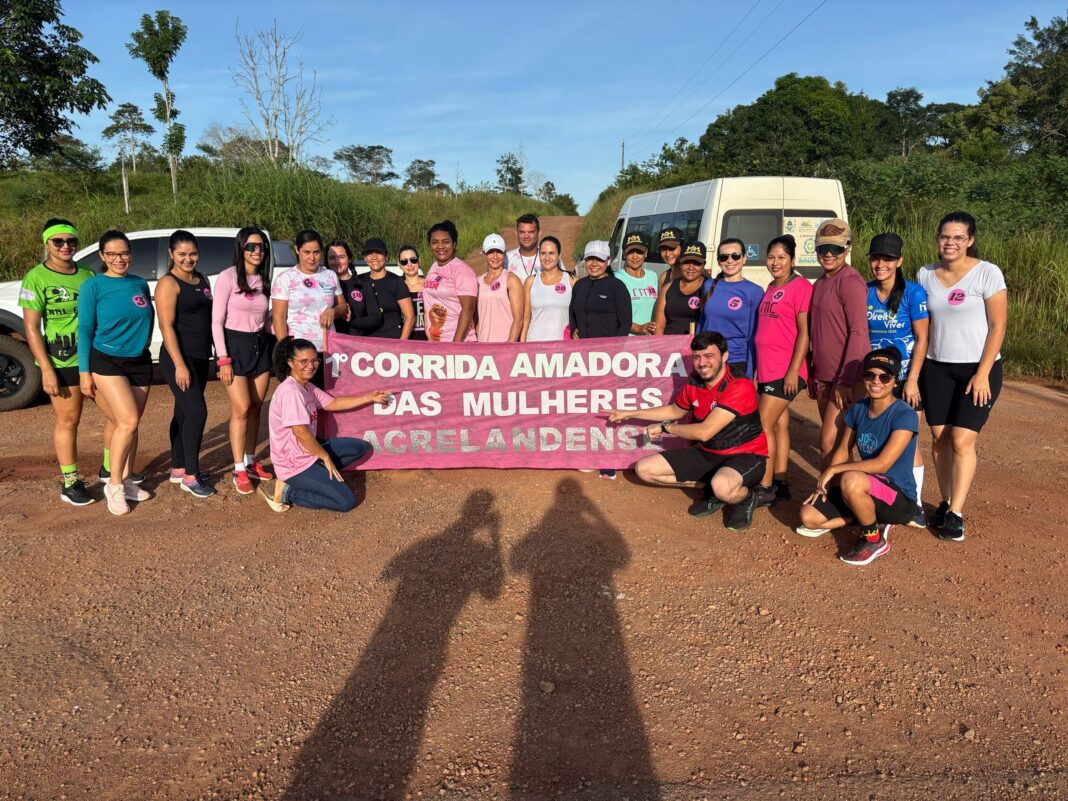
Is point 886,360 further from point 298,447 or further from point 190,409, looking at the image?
point 190,409

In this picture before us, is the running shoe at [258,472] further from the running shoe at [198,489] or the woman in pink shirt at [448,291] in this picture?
the woman in pink shirt at [448,291]

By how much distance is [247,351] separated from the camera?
4.69 metres

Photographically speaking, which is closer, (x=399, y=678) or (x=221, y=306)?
(x=399, y=678)

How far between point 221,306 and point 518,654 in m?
3.08

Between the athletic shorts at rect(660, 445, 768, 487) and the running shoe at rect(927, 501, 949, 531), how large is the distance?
3.60 feet

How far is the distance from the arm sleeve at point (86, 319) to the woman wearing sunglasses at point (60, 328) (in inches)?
6.6

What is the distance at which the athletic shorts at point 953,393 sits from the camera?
4.02 metres

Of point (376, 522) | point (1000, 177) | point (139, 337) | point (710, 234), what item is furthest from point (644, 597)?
point (1000, 177)

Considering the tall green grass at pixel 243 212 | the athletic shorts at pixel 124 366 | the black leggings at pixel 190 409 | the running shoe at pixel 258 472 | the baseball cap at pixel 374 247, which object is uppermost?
the tall green grass at pixel 243 212

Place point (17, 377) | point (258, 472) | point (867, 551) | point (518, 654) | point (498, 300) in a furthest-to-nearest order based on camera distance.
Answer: point (17, 377) < point (498, 300) < point (258, 472) < point (867, 551) < point (518, 654)

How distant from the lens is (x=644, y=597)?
11.7 feet

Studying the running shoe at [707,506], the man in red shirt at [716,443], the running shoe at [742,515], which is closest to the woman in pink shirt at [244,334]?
the man in red shirt at [716,443]

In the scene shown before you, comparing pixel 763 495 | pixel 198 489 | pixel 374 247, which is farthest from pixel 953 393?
pixel 198 489

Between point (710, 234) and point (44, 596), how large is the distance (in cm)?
769
